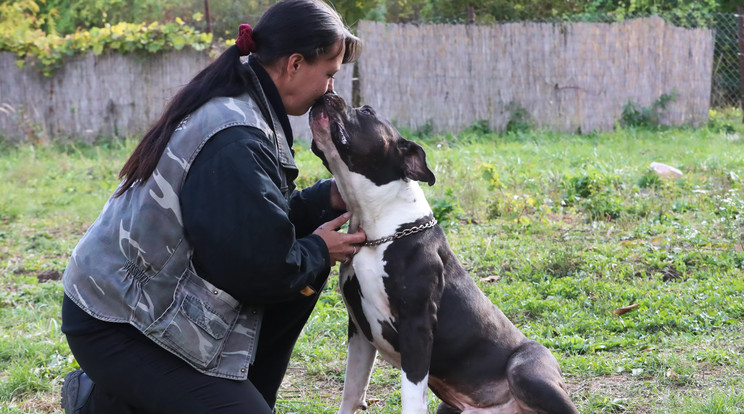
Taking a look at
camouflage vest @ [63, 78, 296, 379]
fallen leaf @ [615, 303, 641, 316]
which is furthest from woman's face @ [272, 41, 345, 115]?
fallen leaf @ [615, 303, 641, 316]

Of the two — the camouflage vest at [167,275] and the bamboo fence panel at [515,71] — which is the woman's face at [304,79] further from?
the bamboo fence panel at [515,71]

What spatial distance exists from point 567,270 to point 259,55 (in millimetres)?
3148

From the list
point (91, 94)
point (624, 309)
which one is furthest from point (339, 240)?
point (91, 94)

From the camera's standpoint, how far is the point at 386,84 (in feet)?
40.8

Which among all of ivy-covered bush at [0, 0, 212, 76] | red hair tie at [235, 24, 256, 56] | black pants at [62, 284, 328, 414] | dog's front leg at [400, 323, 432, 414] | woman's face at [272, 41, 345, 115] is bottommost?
dog's front leg at [400, 323, 432, 414]

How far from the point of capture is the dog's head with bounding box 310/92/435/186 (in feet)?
10.8

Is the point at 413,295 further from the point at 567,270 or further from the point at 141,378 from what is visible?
the point at 567,270

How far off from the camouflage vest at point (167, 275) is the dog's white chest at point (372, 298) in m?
0.61

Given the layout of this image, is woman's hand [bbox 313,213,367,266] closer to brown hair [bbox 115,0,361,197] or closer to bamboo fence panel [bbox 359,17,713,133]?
brown hair [bbox 115,0,361,197]

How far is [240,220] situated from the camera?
107 inches

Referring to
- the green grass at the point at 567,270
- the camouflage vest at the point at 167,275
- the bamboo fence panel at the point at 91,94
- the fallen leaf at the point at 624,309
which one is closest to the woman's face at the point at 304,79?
the camouflage vest at the point at 167,275

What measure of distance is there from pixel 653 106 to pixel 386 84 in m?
4.23

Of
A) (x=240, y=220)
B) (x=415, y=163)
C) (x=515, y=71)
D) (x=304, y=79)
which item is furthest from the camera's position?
(x=515, y=71)

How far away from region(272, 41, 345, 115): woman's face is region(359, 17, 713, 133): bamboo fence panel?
925 cm
